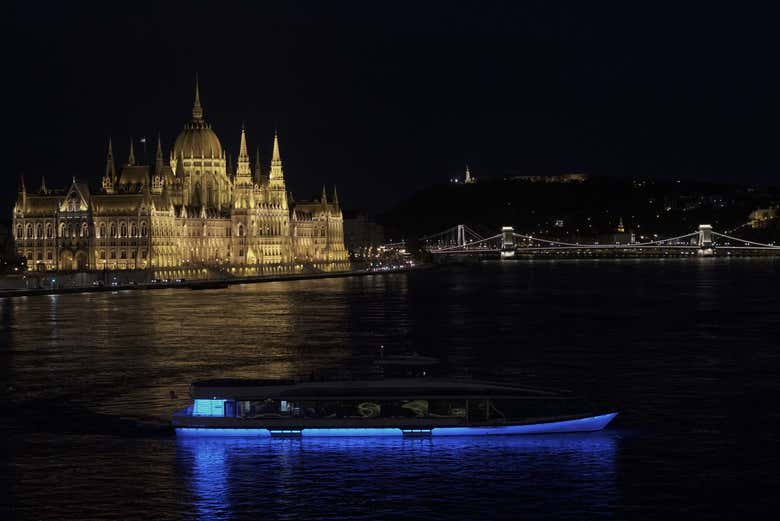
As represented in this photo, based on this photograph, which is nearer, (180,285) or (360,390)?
(360,390)

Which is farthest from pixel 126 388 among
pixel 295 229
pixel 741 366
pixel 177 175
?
pixel 295 229

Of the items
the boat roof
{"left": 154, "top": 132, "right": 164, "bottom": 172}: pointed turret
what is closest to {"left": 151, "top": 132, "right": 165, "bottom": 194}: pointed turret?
{"left": 154, "top": 132, "right": 164, "bottom": 172}: pointed turret

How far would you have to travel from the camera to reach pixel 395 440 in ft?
93.8

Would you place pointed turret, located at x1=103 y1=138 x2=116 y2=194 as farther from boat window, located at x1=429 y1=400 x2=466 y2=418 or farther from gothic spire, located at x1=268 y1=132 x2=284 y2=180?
boat window, located at x1=429 y1=400 x2=466 y2=418

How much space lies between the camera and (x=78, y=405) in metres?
34.1

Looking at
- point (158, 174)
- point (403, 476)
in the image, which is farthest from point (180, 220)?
point (403, 476)

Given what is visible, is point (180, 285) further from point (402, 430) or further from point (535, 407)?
point (535, 407)

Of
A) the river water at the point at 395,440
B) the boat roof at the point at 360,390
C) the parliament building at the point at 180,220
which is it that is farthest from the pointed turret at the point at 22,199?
the boat roof at the point at 360,390

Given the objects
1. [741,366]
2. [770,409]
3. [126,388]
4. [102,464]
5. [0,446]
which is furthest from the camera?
[741,366]

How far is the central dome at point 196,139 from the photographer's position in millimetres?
135375

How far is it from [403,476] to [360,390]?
176 inches

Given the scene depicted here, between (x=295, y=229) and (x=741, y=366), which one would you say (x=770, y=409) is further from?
(x=295, y=229)

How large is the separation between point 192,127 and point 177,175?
8.02 metres

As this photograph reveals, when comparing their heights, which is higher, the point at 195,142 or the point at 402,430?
the point at 195,142
